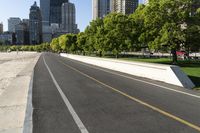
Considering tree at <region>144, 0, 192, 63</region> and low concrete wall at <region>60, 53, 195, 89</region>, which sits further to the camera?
tree at <region>144, 0, 192, 63</region>

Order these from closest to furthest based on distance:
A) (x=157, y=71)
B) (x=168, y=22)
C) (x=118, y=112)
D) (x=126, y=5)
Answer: (x=118, y=112) → (x=157, y=71) → (x=168, y=22) → (x=126, y=5)

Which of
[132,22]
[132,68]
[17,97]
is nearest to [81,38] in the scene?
[132,22]

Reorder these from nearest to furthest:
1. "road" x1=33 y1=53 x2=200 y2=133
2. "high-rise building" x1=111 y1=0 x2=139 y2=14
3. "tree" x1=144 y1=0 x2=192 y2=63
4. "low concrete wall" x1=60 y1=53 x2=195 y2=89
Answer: "road" x1=33 y1=53 x2=200 y2=133, "low concrete wall" x1=60 y1=53 x2=195 y2=89, "tree" x1=144 y1=0 x2=192 y2=63, "high-rise building" x1=111 y1=0 x2=139 y2=14

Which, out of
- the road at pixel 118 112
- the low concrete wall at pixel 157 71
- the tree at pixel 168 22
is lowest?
the road at pixel 118 112

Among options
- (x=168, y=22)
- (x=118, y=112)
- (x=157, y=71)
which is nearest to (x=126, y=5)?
(x=168, y=22)

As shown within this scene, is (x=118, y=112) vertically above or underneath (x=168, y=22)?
underneath

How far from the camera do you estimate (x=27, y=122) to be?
10023mm

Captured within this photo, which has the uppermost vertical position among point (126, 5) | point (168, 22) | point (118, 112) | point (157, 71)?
point (126, 5)

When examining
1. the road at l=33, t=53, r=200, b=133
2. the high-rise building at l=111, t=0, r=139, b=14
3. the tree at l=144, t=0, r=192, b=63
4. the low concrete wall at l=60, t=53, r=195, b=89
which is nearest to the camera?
the road at l=33, t=53, r=200, b=133

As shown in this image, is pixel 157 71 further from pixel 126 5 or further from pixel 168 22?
pixel 126 5

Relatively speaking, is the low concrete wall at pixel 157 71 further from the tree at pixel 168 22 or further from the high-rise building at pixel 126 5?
the high-rise building at pixel 126 5

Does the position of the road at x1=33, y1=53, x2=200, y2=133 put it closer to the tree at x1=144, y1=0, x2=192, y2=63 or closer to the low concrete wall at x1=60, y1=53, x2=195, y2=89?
the low concrete wall at x1=60, y1=53, x2=195, y2=89

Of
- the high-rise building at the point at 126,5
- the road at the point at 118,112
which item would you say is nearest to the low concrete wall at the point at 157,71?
the road at the point at 118,112

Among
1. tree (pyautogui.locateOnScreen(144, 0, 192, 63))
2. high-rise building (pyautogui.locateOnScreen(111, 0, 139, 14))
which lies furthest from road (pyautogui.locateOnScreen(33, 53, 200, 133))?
high-rise building (pyautogui.locateOnScreen(111, 0, 139, 14))
